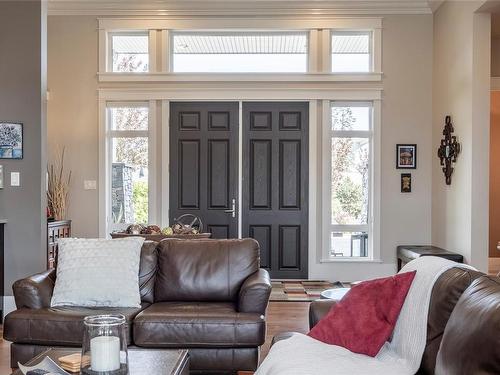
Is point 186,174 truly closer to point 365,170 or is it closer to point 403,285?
point 365,170

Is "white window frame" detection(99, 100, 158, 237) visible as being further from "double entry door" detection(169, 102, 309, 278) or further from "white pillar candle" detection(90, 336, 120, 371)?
"white pillar candle" detection(90, 336, 120, 371)

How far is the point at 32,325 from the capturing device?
303 centimetres

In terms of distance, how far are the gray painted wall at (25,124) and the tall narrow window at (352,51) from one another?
11.8 ft

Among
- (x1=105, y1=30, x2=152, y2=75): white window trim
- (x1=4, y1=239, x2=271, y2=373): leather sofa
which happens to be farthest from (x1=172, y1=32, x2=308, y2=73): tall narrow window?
(x1=4, y1=239, x2=271, y2=373): leather sofa

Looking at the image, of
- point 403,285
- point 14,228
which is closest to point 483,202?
point 403,285

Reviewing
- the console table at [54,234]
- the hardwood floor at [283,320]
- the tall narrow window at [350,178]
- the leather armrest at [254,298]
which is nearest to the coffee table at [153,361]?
A: the leather armrest at [254,298]

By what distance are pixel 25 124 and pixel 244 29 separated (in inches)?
122

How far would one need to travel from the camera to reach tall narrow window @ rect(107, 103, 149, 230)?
22.1 feet

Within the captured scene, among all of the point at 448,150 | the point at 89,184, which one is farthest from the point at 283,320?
the point at 89,184

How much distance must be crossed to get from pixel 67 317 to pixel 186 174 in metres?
3.77

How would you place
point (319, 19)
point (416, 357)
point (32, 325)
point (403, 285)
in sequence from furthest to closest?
point (319, 19)
point (32, 325)
point (403, 285)
point (416, 357)

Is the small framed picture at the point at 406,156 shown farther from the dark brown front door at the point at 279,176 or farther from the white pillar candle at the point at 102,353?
the white pillar candle at the point at 102,353

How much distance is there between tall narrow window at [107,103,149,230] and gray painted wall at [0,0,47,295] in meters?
1.91

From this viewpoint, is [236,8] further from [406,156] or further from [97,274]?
[97,274]
